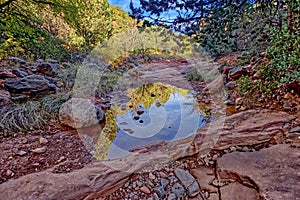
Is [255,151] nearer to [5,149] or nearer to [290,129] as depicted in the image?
[290,129]

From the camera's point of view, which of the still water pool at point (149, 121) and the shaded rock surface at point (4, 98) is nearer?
the still water pool at point (149, 121)

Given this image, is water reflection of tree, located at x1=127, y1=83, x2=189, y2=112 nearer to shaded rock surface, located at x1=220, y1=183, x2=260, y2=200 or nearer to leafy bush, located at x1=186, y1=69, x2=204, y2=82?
leafy bush, located at x1=186, y1=69, x2=204, y2=82

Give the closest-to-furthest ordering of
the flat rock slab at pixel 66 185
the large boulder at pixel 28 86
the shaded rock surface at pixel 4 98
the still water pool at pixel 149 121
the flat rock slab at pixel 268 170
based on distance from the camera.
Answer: the flat rock slab at pixel 268 170
the flat rock slab at pixel 66 185
the still water pool at pixel 149 121
the shaded rock surface at pixel 4 98
the large boulder at pixel 28 86

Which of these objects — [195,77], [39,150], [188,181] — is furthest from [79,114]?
[195,77]

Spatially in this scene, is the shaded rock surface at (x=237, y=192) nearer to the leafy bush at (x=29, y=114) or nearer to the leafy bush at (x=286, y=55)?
the leafy bush at (x=286, y=55)

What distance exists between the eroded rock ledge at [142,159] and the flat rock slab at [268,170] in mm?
59

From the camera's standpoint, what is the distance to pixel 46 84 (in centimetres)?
360

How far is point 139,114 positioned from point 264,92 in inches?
69.3

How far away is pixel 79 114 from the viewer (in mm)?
2762

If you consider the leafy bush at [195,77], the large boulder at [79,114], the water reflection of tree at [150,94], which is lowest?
the large boulder at [79,114]

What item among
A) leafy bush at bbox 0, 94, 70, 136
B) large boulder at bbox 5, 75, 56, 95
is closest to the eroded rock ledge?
leafy bush at bbox 0, 94, 70, 136

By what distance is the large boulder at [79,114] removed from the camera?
8.87 feet

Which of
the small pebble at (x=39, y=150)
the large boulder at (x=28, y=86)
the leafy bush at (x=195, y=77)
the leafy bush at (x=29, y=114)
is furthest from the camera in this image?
the leafy bush at (x=195, y=77)

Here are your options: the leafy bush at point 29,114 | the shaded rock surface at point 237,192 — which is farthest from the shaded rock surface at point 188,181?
the leafy bush at point 29,114
